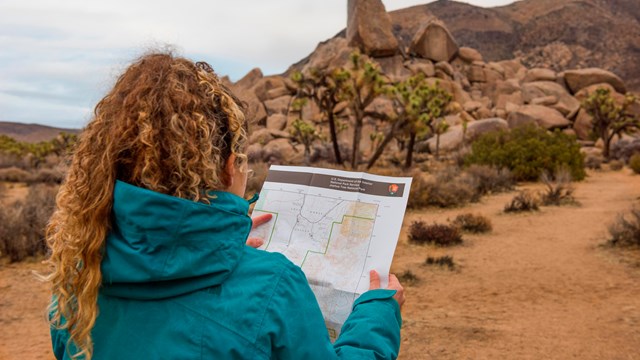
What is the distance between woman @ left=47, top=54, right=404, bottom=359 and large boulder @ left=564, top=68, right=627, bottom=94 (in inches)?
1745

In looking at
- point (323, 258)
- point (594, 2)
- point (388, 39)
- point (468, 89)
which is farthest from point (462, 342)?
point (594, 2)

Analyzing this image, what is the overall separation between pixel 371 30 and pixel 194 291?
39598 mm

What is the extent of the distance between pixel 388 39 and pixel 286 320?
1565 inches

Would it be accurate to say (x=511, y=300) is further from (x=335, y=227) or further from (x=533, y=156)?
(x=533, y=156)

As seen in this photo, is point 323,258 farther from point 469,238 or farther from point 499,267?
point 469,238

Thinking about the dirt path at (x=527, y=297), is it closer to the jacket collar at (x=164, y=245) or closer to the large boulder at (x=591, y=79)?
the jacket collar at (x=164, y=245)

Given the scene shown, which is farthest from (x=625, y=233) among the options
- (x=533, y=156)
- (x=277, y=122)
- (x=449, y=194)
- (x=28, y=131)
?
(x=28, y=131)

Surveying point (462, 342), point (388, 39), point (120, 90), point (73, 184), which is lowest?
point (462, 342)

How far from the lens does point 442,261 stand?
24.0ft

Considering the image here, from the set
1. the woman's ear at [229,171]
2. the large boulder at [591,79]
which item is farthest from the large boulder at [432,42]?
the woman's ear at [229,171]

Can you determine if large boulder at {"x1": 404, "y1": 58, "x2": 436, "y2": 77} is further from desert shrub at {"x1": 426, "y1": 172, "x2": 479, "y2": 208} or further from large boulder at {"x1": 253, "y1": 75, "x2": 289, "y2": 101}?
desert shrub at {"x1": 426, "y1": 172, "x2": 479, "y2": 208}

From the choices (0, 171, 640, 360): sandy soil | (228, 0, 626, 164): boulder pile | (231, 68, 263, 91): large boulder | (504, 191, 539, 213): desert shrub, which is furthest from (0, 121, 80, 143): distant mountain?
(0, 171, 640, 360): sandy soil

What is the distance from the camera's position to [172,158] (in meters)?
1.19

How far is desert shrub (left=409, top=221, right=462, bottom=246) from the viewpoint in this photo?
27.8ft
